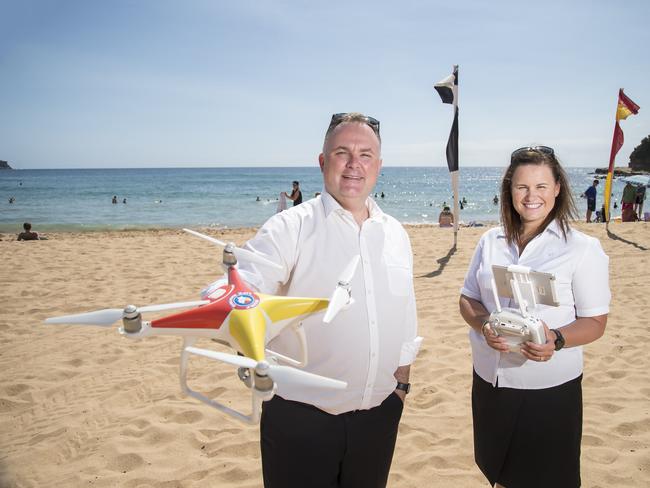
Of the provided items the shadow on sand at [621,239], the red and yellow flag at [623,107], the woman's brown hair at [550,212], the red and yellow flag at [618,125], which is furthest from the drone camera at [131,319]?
the red and yellow flag at [623,107]

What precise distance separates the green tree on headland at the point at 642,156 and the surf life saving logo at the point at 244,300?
96585mm

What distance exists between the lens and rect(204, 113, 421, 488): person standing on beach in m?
1.70

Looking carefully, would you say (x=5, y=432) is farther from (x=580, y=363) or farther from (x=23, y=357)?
(x=580, y=363)

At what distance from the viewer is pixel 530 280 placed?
5.78 ft

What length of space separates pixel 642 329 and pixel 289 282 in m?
5.66

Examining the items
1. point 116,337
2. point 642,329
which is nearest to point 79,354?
point 116,337

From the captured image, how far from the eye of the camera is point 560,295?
2002mm

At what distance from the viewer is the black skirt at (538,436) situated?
2.01m

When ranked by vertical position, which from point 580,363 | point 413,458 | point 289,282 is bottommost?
point 413,458

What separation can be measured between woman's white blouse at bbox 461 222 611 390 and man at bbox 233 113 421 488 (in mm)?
617

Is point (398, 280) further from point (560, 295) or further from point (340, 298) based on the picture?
point (560, 295)

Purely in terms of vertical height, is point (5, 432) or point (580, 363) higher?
point (580, 363)

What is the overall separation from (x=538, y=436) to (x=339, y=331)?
1.18 metres

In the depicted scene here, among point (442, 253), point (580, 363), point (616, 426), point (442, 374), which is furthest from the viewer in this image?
point (442, 253)
